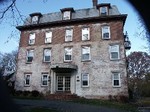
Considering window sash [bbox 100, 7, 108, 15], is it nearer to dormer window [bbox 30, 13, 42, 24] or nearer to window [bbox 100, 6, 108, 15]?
window [bbox 100, 6, 108, 15]

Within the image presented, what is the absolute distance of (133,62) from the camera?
46250 millimetres

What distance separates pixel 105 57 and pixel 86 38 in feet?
11.2

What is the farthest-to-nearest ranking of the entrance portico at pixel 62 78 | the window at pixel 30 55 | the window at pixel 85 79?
the window at pixel 30 55 < the entrance portico at pixel 62 78 < the window at pixel 85 79

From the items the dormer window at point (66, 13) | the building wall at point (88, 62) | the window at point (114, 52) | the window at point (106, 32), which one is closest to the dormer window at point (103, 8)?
the building wall at point (88, 62)

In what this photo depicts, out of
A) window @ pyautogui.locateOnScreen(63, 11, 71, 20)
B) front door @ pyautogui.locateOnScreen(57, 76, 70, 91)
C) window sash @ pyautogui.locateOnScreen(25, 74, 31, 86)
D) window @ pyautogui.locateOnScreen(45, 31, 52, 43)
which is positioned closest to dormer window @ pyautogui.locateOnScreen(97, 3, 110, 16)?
window @ pyautogui.locateOnScreen(63, 11, 71, 20)

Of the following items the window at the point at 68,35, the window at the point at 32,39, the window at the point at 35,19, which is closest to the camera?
the window at the point at 68,35

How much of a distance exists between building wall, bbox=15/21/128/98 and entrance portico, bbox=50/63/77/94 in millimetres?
434

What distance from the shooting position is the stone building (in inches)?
928

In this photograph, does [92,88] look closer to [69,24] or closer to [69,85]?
[69,85]

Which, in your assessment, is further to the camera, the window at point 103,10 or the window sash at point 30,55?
the window sash at point 30,55

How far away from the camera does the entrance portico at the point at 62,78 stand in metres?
24.2

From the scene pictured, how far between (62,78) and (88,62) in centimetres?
372

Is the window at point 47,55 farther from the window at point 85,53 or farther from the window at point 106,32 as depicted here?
the window at point 106,32

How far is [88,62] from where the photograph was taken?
80.5ft
